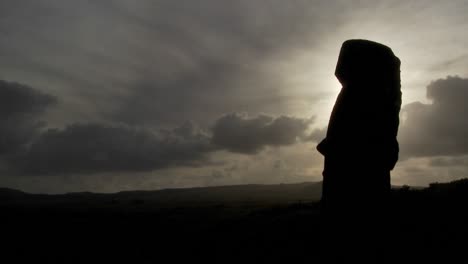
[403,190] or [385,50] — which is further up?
[385,50]

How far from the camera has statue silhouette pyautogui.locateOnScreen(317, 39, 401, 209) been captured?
648 inches

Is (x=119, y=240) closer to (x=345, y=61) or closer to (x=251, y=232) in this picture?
(x=251, y=232)

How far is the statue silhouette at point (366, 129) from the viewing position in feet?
54.0

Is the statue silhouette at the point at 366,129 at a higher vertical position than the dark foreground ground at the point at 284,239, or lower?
higher

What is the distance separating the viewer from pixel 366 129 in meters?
16.6

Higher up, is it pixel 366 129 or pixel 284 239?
pixel 366 129

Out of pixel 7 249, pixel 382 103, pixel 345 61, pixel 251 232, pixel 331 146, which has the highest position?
pixel 345 61

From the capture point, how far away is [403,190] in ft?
90.9

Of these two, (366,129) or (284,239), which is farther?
(284,239)

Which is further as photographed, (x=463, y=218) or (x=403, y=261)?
(x=463, y=218)

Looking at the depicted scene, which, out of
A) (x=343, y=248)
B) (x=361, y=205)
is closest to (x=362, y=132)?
(x=361, y=205)

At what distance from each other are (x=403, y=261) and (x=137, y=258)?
18790mm

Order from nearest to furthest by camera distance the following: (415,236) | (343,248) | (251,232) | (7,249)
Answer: (343,248) < (415,236) < (251,232) < (7,249)

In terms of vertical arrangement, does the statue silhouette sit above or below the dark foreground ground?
above
